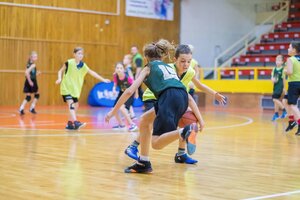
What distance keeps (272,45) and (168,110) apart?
63.6ft

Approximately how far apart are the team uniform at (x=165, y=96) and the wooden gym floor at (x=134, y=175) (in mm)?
522

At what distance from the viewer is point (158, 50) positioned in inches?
243

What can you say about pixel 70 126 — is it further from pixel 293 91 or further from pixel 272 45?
pixel 272 45

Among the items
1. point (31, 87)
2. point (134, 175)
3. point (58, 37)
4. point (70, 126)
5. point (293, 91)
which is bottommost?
point (70, 126)

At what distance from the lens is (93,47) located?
22359 millimetres

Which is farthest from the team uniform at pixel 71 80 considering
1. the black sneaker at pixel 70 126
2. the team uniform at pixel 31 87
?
the team uniform at pixel 31 87

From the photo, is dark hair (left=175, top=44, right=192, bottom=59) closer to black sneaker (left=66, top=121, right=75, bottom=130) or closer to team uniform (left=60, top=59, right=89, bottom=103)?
black sneaker (left=66, top=121, right=75, bottom=130)

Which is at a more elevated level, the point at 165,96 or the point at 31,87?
the point at 165,96

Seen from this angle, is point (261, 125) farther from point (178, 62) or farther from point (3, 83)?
point (3, 83)

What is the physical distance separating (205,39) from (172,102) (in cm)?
2023

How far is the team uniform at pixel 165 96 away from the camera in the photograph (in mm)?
5922

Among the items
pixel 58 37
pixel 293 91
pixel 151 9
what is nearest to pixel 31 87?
pixel 58 37

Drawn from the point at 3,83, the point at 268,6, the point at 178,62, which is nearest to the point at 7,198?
the point at 178,62

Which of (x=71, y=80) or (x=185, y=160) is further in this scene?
(x=71, y=80)
